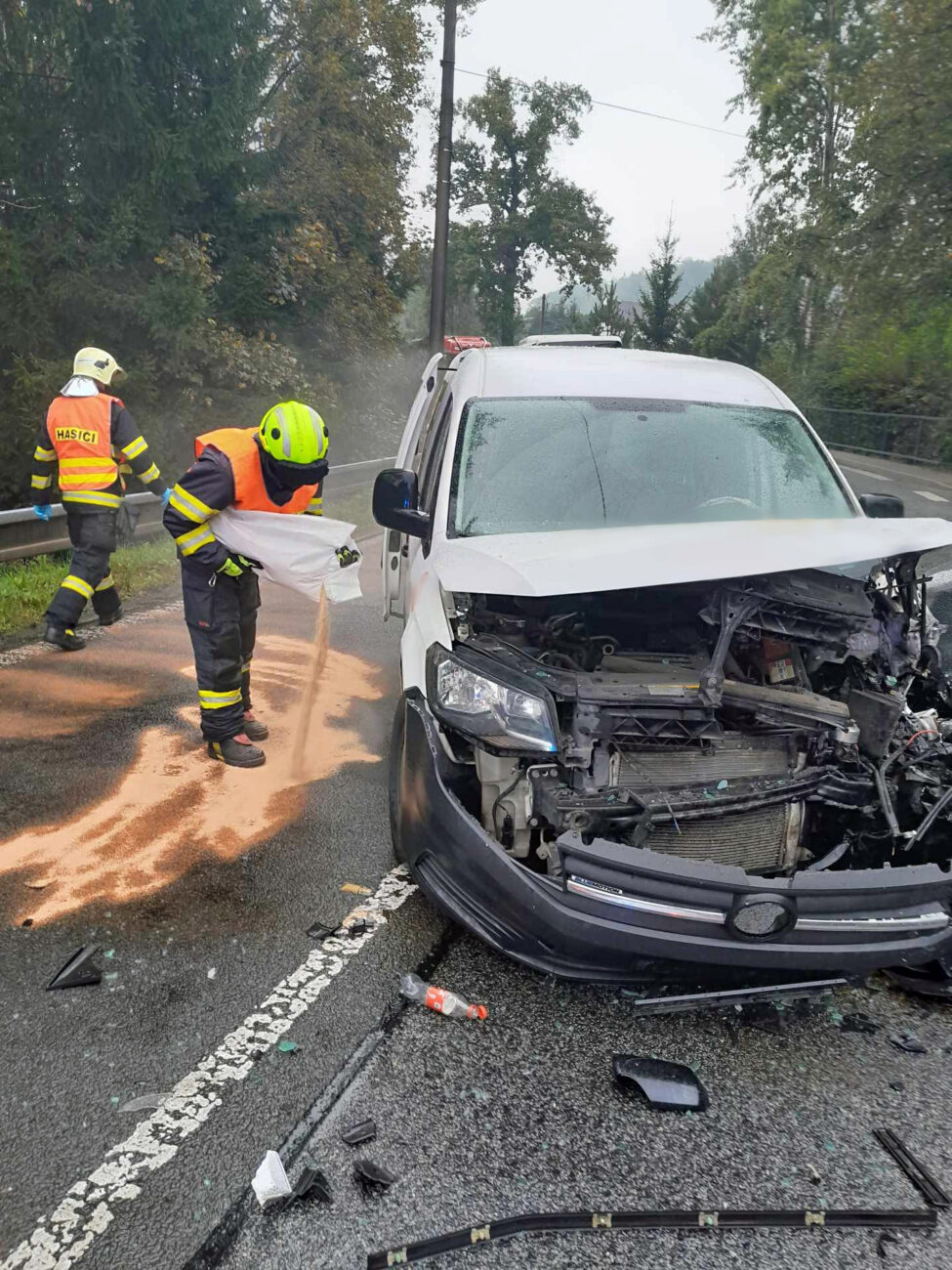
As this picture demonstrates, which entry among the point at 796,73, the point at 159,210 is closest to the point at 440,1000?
the point at 159,210

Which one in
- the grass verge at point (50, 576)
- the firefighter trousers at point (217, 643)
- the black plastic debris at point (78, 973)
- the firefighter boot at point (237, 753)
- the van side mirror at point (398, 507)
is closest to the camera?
the black plastic debris at point (78, 973)

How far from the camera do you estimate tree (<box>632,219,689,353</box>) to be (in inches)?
1905

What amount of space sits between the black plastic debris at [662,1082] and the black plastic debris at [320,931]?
3.55 ft

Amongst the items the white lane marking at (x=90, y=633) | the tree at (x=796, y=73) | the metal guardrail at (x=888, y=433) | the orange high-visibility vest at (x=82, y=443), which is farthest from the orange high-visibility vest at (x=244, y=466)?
the tree at (x=796, y=73)

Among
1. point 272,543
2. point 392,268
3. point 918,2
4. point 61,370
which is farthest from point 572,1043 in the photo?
point 392,268

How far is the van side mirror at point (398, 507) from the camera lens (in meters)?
3.99

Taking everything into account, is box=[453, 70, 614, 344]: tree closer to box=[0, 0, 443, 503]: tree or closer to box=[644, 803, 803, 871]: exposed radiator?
box=[0, 0, 443, 503]: tree

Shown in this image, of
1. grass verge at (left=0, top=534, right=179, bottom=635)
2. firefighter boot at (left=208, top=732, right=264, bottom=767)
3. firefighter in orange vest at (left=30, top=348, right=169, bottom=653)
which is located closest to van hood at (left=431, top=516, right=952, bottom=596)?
firefighter boot at (left=208, top=732, right=264, bottom=767)

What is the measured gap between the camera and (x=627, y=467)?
165 inches

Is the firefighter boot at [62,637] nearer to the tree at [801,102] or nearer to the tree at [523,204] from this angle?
the tree at [801,102]

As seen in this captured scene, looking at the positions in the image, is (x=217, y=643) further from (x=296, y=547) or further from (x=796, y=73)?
(x=796, y=73)

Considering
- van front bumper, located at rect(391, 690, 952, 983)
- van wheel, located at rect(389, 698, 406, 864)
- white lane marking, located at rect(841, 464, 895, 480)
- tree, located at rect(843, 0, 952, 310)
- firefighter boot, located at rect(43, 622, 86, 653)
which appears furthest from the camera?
white lane marking, located at rect(841, 464, 895, 480)

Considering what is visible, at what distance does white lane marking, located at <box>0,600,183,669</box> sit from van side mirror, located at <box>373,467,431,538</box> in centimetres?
340

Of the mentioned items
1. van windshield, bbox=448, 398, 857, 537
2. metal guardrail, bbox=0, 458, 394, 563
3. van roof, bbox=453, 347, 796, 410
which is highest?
van roof, bbox=453, 347, 796, 410
